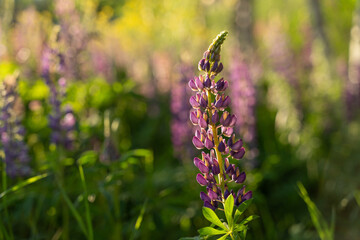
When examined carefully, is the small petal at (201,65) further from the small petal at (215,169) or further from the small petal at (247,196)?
the small petal at (247,196)

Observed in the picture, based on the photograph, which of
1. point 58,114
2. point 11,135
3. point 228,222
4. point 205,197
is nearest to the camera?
point 228,222

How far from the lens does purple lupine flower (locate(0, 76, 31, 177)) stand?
2.17m

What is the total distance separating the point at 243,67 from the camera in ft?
12.0

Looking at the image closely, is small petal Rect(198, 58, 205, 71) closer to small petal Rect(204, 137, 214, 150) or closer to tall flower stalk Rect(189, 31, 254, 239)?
tall flower stalk Rect(189, 31, 254, 239)

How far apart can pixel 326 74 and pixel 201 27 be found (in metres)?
4.32

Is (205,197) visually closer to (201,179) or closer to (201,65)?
(201,179)

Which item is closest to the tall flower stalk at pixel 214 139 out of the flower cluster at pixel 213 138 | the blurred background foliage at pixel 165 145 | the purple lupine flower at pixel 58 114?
the flower cluster at pixel 213 138

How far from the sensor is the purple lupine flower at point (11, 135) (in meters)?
2.17

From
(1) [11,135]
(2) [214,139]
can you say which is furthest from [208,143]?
(1) [11,135]

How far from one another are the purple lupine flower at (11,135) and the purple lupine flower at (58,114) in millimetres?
307

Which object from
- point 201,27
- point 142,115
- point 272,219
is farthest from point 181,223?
point 201,27

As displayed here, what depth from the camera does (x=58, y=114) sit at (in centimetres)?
260

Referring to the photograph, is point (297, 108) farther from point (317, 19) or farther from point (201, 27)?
point (201, 27)

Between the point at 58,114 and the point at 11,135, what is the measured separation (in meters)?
0.43
